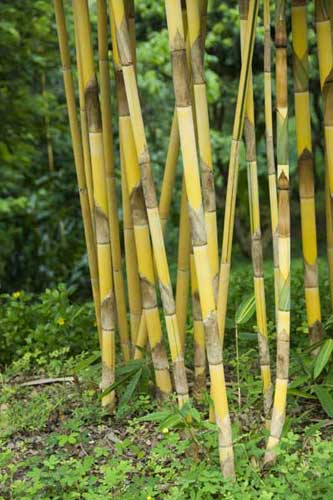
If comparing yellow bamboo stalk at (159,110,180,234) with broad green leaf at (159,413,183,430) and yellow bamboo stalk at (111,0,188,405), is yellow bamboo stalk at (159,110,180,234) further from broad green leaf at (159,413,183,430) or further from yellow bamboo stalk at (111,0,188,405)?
broad green leaf at (159,413,183,430)

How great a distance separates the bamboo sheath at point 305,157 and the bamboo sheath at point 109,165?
0.51 meters

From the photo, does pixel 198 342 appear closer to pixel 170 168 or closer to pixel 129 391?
pixel 129 391

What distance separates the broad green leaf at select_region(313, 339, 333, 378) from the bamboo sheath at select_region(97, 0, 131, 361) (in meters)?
0.61

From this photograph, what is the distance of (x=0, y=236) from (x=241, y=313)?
3.17m

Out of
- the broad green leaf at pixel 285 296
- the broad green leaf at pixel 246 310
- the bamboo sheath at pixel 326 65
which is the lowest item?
the broad green leaf at pixel 246 310

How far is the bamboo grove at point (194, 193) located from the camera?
153 cm

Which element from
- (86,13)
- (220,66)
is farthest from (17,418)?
(220,66)

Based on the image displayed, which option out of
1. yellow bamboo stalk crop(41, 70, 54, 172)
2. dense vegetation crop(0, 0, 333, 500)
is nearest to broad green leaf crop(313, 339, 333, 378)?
dense vegetation crop(0, 0, 333, 500)

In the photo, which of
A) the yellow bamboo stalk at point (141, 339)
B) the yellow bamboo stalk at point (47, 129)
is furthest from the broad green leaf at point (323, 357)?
the yellow bamboo stalk at point (47, 129)

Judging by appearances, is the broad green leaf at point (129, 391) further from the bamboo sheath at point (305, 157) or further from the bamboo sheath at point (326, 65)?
the bamboo sheath at point (326, 65)

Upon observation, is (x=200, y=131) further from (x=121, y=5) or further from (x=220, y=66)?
(x=220, y=66)

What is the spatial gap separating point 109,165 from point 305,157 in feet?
1.77

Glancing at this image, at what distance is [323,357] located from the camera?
71.1 inches

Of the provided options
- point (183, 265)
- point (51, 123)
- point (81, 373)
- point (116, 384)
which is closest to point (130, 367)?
point (116, 384)
